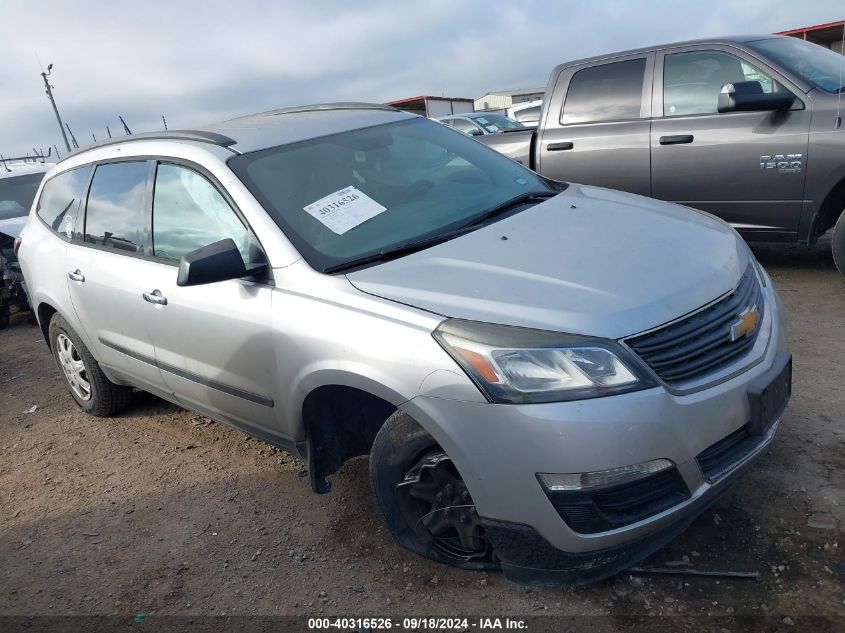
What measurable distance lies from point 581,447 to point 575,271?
2.13 ft

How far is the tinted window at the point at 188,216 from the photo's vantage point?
3.08 meters

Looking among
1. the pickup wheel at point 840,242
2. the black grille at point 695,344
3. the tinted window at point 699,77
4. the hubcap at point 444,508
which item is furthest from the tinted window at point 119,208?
the pickup wheel at point 840,242

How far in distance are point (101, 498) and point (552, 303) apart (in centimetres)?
270

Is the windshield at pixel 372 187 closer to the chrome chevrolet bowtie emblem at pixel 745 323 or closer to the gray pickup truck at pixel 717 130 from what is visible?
the chrome chevrolet bowtie emblem at pixel 745 323

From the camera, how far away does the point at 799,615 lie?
2217 millimetres

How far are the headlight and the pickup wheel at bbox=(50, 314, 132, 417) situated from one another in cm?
309

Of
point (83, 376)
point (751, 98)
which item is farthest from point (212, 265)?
point (751, 98)

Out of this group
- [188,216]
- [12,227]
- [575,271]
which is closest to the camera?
[575,271]

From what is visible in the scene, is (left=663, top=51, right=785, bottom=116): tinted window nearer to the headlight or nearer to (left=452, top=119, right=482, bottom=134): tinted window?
the headlight

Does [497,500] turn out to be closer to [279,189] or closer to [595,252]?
[595,252]

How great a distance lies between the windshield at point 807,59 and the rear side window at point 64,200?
189 inches

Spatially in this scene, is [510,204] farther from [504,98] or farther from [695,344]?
[504,98]

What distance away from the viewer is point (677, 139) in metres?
5.48

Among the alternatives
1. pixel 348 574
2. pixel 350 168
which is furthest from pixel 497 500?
pixel 350 168
